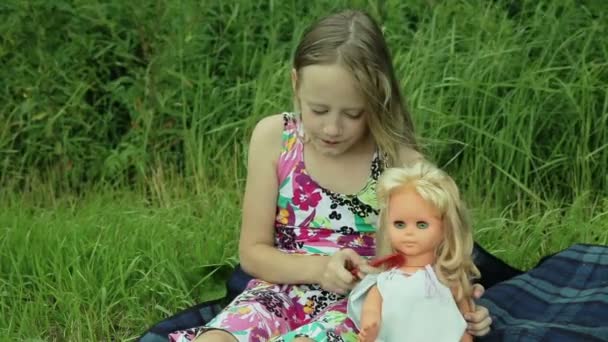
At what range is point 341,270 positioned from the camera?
2.98 meters

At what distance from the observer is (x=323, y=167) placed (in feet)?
11.1

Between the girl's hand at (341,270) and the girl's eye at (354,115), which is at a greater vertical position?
the girl's eye at (354,115)

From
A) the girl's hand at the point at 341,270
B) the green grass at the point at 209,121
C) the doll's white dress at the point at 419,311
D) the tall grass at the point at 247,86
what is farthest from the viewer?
the tall grass at the point at 247,86

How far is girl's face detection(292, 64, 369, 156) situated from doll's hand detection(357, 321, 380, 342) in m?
0.61

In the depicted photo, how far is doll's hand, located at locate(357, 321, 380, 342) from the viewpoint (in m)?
2.72

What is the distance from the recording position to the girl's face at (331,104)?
10.2 feet

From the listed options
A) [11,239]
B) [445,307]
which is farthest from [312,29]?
[11,239]

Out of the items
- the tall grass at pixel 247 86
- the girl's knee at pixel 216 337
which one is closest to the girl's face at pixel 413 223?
the girl's knee at pixel 216 337

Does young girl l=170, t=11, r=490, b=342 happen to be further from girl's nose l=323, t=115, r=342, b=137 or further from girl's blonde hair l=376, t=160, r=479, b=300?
girl's blonde hair l=376, t=160, r=479, b=300

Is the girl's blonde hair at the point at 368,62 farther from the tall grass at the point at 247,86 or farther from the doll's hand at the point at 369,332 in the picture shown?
the tall grass at the point at 247,86

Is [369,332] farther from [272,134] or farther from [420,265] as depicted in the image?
[272,134]

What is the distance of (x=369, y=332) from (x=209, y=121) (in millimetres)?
2308

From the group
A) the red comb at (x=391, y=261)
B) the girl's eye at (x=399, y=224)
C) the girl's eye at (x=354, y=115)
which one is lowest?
the red comb at (x=391, y=261)

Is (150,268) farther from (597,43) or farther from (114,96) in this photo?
(597,43)
